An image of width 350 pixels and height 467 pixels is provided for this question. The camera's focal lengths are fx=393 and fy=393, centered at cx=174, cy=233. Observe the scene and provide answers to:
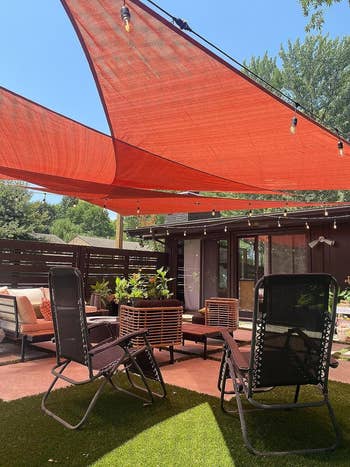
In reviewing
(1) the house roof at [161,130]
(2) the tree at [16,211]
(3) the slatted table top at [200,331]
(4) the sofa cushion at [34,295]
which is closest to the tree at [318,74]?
(2) the tree at [16,211]

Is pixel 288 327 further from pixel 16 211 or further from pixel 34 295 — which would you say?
pixel 16 211

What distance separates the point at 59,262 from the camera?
8.63m

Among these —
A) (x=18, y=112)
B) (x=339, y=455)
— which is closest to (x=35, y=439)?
(x=339, y=455)

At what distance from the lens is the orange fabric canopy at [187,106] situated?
2891 mm

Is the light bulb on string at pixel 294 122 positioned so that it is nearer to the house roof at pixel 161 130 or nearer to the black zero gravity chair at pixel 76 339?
the house roof at pixel 161 130

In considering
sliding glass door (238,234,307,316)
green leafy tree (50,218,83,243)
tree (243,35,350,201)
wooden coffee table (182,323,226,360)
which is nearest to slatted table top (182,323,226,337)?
wooden coffee table (182,323,226,360)

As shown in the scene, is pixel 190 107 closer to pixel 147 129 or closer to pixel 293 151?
pixel 147 129

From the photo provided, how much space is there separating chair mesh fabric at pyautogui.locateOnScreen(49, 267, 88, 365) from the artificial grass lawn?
1.47ft

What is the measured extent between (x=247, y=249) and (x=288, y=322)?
8.42 m

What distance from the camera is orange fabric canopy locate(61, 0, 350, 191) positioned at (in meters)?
2.89

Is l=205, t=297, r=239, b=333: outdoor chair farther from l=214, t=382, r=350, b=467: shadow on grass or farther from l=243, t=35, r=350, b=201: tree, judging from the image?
l=243, t=35, r=350, b=201: tree

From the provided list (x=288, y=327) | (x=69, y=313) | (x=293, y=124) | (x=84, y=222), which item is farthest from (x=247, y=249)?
(x=84, y=222)

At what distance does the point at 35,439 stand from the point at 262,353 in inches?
59.1

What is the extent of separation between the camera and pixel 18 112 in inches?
145
